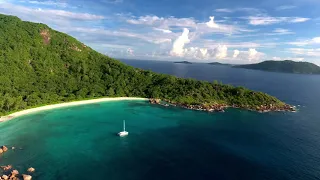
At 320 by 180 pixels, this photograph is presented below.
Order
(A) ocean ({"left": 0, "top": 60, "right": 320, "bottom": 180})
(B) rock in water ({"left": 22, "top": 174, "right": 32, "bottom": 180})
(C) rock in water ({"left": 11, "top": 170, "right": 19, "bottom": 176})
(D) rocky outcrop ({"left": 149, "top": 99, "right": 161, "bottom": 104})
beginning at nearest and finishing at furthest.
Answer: (B) rock in water ({"left": 22, "top": 174, "right": 32, "bottom": 180}) < (C) rock in water ({"left": 11, "top": 170, "right": 19, "bottom": 176}) < (A) ocean ({"left": 0, "top": 60, "right": 320, "bottom": 180}) < (D) rocky outcrop ({"left": 149, "top": 99, "right": 161, "bottom": 104})

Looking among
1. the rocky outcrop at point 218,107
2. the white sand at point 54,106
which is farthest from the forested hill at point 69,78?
the white sand at point 54,106

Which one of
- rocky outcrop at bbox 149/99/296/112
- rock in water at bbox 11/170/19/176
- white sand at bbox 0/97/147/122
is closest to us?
rock in water at bbox 11/170/19/176

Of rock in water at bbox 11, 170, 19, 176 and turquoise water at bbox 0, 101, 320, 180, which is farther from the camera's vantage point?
turquoise water at bbox 0, 101, 320, 180

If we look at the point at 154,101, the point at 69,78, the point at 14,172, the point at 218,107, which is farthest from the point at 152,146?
the point at 69,78

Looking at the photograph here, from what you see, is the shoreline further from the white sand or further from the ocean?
the white sand

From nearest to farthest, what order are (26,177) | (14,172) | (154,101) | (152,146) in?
1. (26,177)
2. (14,172)
3. (152,146)
4. (154,101)

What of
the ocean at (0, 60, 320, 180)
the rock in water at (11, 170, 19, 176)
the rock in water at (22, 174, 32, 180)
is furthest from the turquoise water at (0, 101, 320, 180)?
the rock in water at (11, 170, 19, 176)

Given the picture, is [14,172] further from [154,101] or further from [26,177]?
[154,101]

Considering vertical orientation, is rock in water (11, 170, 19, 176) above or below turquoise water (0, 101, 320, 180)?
below
